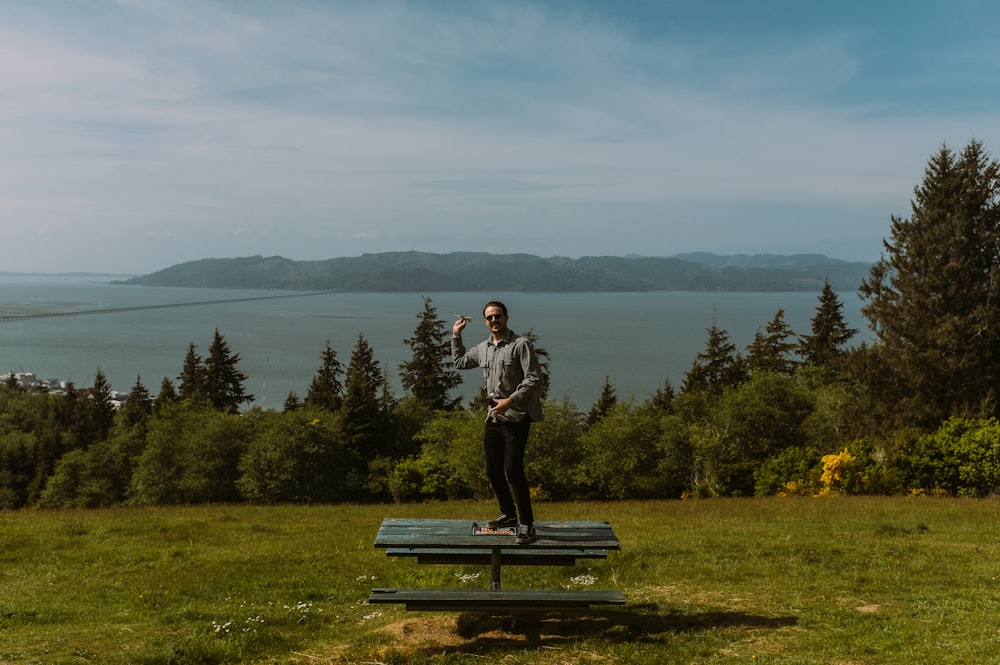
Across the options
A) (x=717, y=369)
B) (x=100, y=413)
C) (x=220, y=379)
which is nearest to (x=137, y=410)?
(x=220, y=379)

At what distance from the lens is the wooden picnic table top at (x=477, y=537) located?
21.8 ft

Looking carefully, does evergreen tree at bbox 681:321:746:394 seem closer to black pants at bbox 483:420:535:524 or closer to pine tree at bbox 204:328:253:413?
pine tree at bbox 204:328:253:413

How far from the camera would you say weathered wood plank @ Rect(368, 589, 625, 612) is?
6426 mm

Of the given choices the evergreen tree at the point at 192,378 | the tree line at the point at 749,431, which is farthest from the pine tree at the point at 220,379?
the tree line at the point at 749,431

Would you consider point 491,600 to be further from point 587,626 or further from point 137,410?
point 137,410

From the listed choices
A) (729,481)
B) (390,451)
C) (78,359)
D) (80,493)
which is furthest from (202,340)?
(729,481)

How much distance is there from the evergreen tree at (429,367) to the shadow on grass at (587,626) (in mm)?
50489

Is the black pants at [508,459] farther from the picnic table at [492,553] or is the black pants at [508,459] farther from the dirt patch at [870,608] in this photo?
the dirt patch at [870,608]

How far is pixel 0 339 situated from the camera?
181625mm

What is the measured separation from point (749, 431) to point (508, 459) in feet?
114

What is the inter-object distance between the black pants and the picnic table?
0.33 metres

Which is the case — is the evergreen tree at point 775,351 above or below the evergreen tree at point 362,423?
above

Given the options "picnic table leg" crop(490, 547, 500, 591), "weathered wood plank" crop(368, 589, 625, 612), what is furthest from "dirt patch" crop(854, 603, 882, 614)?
"picnic table leg" crop(490, 547, 500, 591)

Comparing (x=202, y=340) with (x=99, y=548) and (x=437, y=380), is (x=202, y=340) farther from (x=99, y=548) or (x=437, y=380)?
(x=99, y=548)
